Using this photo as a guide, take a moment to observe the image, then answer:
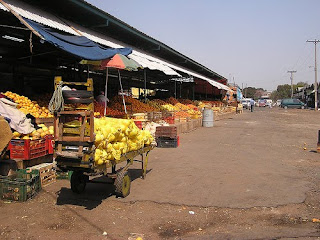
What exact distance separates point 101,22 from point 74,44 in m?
7.03

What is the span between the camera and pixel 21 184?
229 inches

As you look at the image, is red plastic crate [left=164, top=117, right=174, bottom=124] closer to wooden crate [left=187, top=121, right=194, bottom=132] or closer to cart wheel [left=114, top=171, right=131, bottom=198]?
wooden crate [left=187, top=121, right=194, bottom=132]

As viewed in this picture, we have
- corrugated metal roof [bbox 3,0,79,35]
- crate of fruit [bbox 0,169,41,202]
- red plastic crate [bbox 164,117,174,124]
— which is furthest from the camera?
red plastic crate [bbox 164,117,174,124]

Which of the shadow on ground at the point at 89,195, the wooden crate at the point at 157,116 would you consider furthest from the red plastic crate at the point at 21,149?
the wooden crate at the point at 157,116

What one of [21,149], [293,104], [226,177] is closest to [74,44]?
[21,149]

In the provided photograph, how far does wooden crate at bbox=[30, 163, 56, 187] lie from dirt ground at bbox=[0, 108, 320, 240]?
0.15 m

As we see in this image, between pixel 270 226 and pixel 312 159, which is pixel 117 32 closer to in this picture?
pixel 312 159

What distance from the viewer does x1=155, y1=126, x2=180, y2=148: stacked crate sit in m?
12.3

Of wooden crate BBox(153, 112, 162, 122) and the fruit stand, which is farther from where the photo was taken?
wooden crate BBox(153, 112, 162, 122)

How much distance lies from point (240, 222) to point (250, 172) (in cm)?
338

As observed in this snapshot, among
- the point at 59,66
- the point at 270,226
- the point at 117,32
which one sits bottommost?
the point at 270,226

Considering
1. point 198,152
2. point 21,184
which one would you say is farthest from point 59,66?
point 21,184

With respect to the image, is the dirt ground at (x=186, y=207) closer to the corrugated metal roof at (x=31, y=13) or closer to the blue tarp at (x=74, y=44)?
the blue tarp at (x=74, y=44)

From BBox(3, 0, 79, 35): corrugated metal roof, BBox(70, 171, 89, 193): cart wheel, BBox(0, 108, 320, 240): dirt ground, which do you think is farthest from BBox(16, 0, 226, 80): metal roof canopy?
BBox(70, 171, 89, 193): cart wheel
